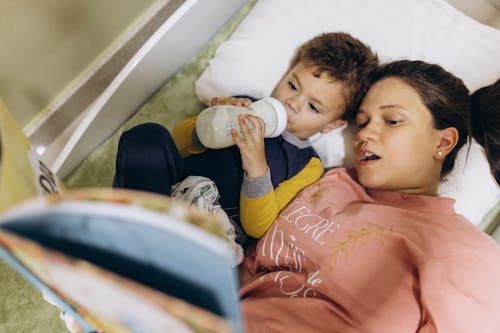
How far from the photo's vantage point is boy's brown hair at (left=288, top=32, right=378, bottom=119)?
97 cm

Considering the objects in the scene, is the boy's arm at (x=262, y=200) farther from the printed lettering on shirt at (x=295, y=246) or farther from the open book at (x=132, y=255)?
the open book at (x=132, y=255)

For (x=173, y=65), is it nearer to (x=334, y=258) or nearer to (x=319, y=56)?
(x=319, y=56)

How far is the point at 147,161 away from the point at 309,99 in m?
0.39

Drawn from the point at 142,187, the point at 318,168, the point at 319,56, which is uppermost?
the point at 319,56

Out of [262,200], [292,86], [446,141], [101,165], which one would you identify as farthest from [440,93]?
[101,165]

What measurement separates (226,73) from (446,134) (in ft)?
1.81

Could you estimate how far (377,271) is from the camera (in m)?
0.80

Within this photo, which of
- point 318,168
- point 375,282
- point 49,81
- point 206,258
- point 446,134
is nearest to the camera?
point 206,258

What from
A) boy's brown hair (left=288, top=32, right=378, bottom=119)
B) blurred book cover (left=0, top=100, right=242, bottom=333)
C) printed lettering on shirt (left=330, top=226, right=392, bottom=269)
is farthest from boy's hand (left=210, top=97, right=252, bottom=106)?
blurred book cover (left=0, top=100, right=242, bottom=333)

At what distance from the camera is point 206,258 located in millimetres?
307

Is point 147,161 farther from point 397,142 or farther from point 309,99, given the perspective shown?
point 397,142

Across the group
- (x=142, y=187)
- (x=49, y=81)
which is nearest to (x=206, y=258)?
(x=142, y=187)

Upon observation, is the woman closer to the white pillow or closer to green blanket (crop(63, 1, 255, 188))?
the white pillow

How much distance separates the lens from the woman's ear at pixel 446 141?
921 mm
